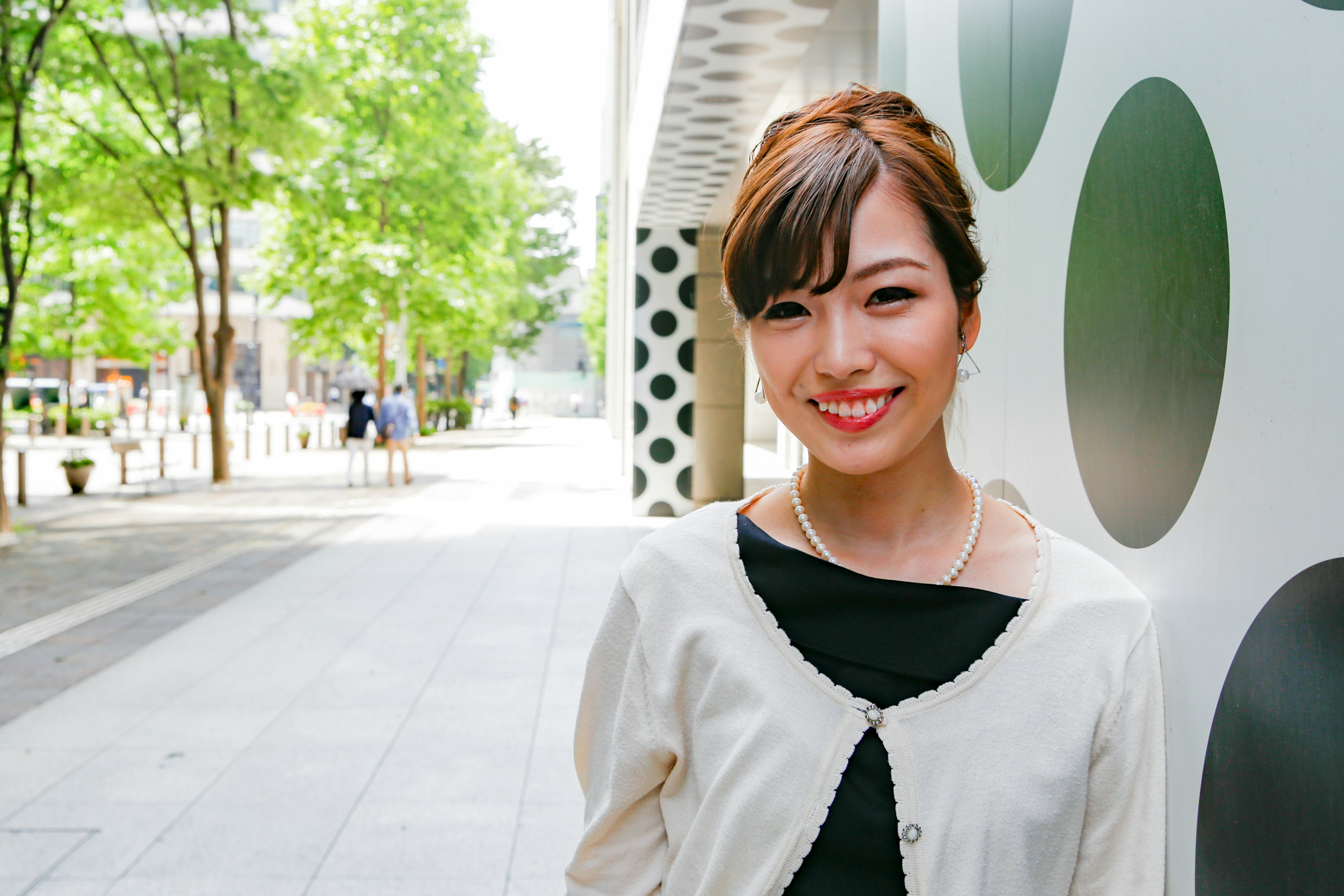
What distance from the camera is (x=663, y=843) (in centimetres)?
162

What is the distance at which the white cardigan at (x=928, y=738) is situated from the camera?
1298mm

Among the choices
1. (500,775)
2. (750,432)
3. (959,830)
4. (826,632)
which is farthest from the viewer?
(750,432)

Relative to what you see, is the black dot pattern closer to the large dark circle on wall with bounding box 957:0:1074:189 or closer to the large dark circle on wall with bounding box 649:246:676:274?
the large dark circle on wall with bounding box 649:246:676:274

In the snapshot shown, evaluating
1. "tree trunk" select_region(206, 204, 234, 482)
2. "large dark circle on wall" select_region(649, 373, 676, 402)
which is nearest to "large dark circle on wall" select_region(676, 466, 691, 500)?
"large dark circle on wall" select_region(649, 373, 676, 402)

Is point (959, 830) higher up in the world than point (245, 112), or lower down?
lower down

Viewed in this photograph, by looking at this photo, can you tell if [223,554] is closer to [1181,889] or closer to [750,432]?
[1181,889]

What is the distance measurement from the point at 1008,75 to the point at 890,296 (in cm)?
96

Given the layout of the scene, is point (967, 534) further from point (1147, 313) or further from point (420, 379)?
point (420, 379)

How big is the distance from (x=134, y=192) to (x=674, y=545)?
53.5 feet

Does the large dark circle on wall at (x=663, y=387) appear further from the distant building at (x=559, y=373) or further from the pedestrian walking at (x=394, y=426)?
the distant building at (x=559, y=373)

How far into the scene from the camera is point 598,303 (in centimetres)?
5231

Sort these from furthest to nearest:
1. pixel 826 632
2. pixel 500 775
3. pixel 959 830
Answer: pixel 500 775, pixel 826 632, pixel 959 830

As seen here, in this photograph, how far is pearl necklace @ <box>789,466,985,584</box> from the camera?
1437 mm

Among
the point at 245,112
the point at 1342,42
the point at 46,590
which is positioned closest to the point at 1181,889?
the point at 1342,42
